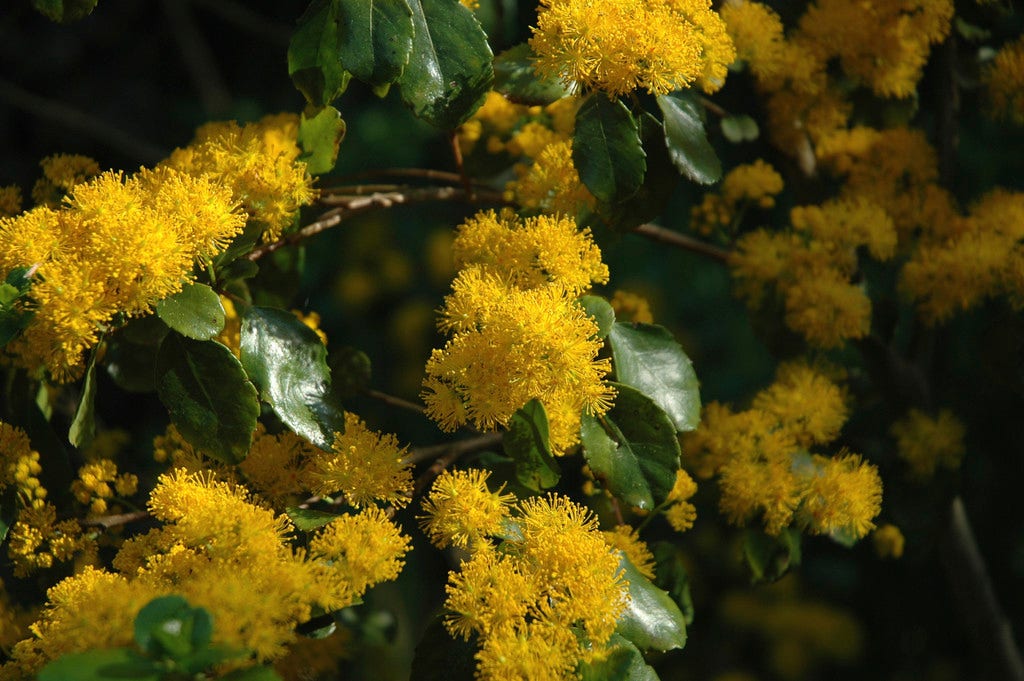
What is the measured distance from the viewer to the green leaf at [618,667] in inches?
32.3

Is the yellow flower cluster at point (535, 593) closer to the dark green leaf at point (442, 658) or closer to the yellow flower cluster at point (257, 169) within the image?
the dark green leaf at point (442, 658)

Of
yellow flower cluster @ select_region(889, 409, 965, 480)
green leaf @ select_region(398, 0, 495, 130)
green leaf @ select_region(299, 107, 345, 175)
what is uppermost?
green leaf @ select_region(398, 0, 495, 130)

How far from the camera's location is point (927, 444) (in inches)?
50.0

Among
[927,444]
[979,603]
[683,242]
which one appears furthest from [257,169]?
[979,603]

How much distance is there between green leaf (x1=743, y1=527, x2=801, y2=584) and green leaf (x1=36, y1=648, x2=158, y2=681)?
2.16 ft

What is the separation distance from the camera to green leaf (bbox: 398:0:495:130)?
0.98m

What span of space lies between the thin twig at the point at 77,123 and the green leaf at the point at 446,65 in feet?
3.66

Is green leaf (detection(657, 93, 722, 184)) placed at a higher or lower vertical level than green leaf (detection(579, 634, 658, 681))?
higher

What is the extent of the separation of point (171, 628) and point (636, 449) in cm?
46

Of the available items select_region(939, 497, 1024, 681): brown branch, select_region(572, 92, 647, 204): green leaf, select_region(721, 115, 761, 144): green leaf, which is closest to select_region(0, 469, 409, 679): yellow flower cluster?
select_region(572, 92, 647, 204): green leaf

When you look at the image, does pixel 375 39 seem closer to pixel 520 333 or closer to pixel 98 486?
pixel 520 333

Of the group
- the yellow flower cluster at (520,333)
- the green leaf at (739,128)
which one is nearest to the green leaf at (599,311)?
the yellow flower cluster at (520,333)

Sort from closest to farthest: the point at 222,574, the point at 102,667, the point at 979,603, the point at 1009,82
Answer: the point at 102,667 → the point at 222,574 → the point at 1009,82 → the point at 979,603

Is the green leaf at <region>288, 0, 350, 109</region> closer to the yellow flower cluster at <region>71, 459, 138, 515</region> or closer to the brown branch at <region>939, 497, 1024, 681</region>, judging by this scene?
the yellow flower cluster at <region>71, 459, 138, 515</region>
